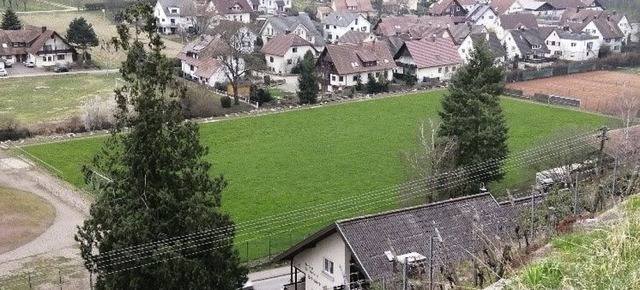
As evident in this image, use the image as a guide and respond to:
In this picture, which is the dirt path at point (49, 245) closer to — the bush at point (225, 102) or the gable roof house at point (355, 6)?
the bush at point (225, 102)

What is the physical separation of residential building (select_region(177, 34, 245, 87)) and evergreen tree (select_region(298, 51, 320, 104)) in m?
4.08

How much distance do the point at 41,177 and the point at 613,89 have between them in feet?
99.9

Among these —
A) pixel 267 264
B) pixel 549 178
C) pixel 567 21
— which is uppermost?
pixel 567 21

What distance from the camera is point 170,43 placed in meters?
53.8

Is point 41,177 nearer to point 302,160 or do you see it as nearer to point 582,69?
point 302,160

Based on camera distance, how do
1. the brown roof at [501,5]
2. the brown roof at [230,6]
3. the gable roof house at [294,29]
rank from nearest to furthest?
the gable roof house at [294,29]
the brown roof at [230,6]
the brown roof at [501,5]

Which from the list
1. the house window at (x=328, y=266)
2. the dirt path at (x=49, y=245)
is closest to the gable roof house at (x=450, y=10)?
the dirt path at (x=49, y=245)

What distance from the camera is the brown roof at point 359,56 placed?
40719 mm

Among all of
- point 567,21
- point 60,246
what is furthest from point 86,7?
point 60,246

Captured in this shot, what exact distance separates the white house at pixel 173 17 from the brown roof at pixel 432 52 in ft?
71.0

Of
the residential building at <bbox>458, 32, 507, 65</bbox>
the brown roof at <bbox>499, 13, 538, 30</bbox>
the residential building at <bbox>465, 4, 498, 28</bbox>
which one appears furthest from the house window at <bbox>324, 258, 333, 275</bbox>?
the residential building at <bbox>465, 4, 498, 28</bbox>

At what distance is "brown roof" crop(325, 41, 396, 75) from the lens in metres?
40.7

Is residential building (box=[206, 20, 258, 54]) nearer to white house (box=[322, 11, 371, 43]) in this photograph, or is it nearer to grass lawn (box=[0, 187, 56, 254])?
white house (box=[322, 11, 371, 43])

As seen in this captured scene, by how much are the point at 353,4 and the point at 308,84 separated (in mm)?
32553
